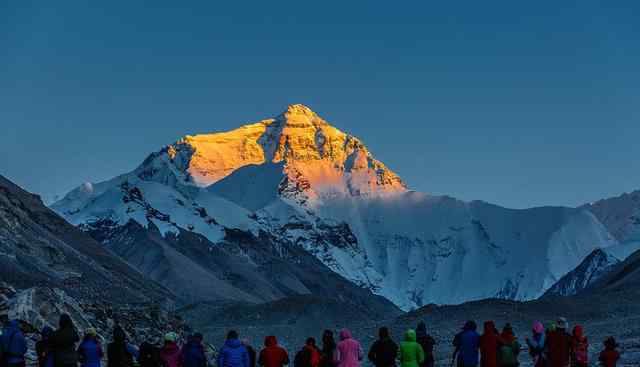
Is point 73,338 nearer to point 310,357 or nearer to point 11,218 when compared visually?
point 310,357

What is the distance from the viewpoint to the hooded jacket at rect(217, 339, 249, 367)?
72.7ft

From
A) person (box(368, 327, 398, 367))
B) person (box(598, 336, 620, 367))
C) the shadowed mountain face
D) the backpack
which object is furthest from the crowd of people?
the shadowed mountain face

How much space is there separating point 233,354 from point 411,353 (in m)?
3.55

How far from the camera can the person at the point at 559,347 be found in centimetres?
2403

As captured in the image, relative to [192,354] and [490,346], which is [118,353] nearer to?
[192,354]

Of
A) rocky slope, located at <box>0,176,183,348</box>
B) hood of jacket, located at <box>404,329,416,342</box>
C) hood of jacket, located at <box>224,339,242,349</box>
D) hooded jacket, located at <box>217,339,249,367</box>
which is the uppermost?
rocky slope, located at <box>0,176,183,348</box>

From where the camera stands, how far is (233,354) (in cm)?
2217

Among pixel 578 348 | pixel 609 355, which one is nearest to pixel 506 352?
pixel 578 348

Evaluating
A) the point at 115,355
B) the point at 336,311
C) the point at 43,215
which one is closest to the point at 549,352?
the point at 115,355

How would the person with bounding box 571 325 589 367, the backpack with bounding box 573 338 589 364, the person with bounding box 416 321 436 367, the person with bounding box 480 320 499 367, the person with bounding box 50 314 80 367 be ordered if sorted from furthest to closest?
the backpack with bounding box 573 338 589 364
the person with bounding box 416 321 436 367
the person with bounding box 571 325 589 367
the person with bounding box 480 320 499 367
the person with bounding box 50 314 80 367

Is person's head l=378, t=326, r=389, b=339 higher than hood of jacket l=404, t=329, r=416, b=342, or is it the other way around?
person's head l=378, t=326, r=389, b=339

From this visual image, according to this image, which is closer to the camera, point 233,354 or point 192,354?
point 233,354

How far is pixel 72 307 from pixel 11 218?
83.4 meters

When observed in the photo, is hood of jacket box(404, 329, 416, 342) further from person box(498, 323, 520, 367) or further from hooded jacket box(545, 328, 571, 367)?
hooded jacket box(545, 328, 571, 367)
